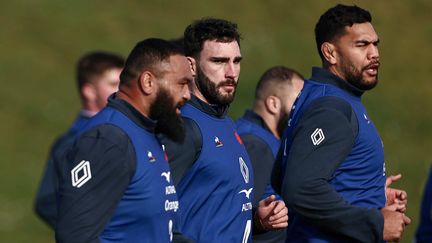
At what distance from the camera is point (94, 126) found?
755cm

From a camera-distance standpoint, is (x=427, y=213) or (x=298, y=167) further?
(x=427, y=213)

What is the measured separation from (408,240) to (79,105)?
5933mm

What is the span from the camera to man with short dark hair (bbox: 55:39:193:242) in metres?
7.30

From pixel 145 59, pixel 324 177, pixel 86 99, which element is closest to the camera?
pixel 145 59

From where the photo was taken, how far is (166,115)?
26.1 feet

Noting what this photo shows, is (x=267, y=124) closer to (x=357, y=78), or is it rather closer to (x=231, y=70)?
(x=231, y=70)

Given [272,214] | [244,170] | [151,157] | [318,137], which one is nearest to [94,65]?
[244,170]

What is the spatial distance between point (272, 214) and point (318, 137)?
0.66m

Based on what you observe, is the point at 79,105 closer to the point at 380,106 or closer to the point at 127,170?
the point at 380,106

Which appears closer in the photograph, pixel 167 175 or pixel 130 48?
pixel 167 175

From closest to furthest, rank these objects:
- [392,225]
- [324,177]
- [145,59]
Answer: [145,59] < [324,177] < [392,225]

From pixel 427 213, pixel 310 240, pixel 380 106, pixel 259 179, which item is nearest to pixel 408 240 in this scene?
pixel 380 106

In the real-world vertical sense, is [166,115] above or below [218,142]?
above

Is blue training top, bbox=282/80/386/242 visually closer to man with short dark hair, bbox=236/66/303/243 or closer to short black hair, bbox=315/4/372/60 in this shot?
short black hair, bbox=315/4/372/60
